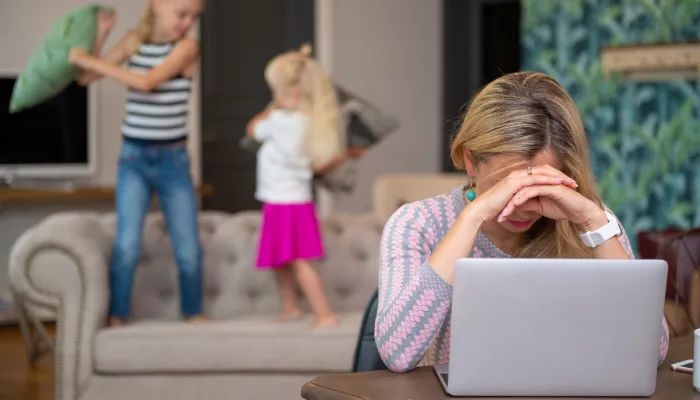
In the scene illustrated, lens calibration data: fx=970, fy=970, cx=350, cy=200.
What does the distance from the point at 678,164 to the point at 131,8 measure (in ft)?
10.8

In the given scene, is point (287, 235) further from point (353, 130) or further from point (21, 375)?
point (21, 375)

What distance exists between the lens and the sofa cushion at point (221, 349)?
3.22m

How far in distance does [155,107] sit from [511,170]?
6.72ft

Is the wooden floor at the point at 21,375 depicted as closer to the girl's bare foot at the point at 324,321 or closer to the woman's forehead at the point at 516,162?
the girl's bare foot at the point at 324,321

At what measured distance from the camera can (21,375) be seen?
4.30 m

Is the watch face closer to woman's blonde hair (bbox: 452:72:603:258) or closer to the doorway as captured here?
woman's blonde hair (bbox: 452:72:603:258)

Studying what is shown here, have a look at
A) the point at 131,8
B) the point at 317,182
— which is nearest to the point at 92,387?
the point at 317,182

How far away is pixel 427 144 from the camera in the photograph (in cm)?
648

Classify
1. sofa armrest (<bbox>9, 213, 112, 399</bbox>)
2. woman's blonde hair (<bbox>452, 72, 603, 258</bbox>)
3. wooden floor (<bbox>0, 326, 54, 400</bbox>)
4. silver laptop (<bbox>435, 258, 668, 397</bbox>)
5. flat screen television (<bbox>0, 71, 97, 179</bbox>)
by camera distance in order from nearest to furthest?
silver laptop (<bbox>435, 258, 668, 397</bbox>) < woman's blonde hair (<bbox>452, 72, 603, 258</bbox>) < sofa armrest (<bbox>9, 213, 112, 399</bbox>) < wooden floor (<bbox>0, 326, 54, 400</bbox>) < flat screen television (<bbox>0, 71, 97, 179</bbox>)

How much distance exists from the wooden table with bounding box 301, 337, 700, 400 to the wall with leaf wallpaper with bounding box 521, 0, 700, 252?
3322mm

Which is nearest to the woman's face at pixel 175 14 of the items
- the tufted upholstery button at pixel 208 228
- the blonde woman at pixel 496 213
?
the tufted upholstery button at pixel 208 228

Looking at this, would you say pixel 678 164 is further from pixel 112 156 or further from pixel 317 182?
pixel 112 156

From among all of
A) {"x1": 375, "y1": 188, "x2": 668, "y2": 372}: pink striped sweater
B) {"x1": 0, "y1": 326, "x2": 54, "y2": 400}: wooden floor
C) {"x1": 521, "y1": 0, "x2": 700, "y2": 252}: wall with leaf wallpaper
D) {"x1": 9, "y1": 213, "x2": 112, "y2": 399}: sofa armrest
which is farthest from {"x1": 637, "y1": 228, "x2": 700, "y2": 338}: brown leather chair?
{"x1": 0, "y1": 326, "x2": 54, "y2": 400}: wooden floor

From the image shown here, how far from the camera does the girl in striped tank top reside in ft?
11.1
